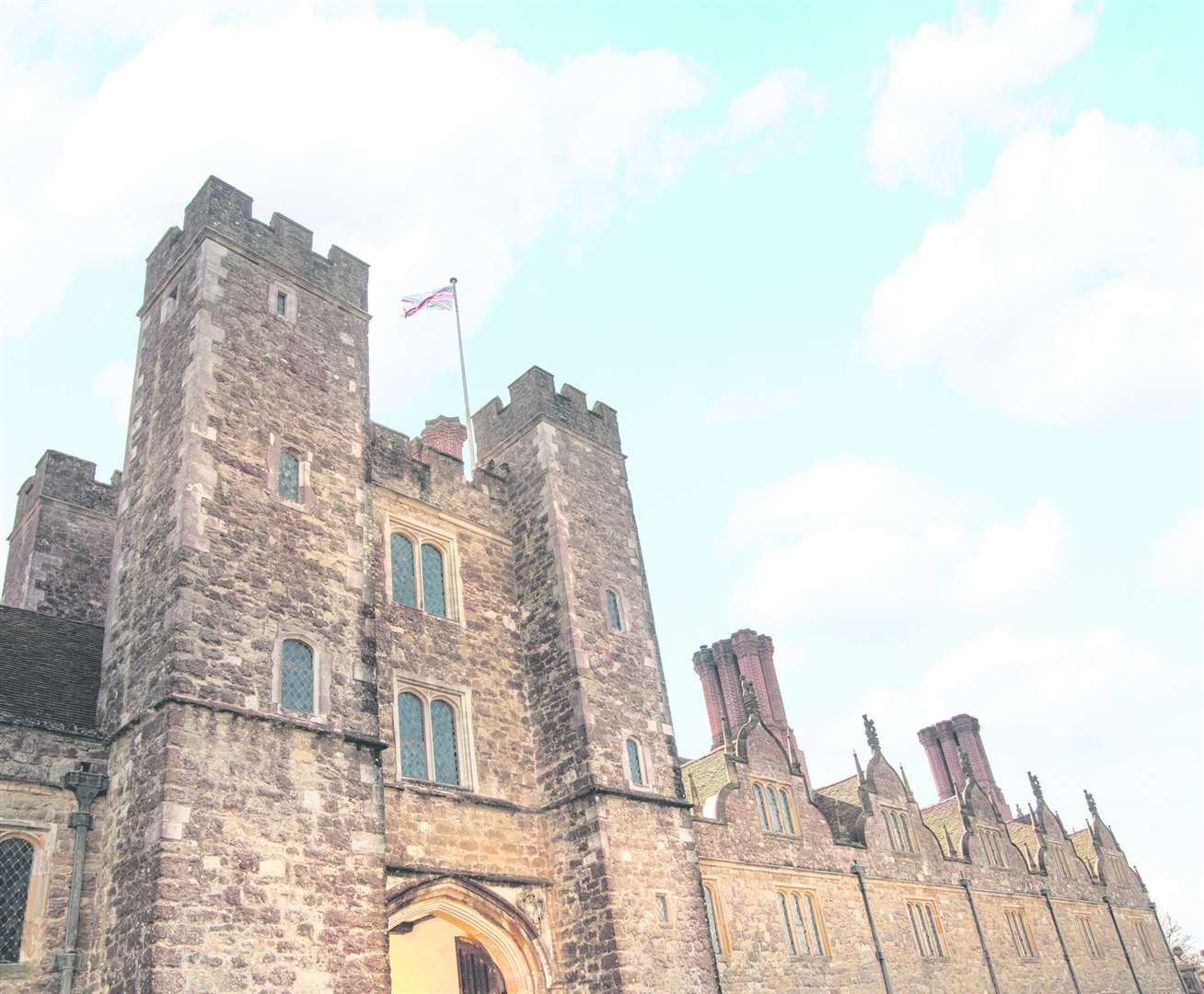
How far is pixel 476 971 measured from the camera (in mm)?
17312

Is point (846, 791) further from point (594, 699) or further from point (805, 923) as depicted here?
point (594, 699)

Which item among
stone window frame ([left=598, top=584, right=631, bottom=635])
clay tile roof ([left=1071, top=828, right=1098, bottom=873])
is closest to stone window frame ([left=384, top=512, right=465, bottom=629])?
stone window frame ([left=598, top=584, right=631, bottom=635])

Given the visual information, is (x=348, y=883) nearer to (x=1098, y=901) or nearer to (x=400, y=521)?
(x=400, y=521)

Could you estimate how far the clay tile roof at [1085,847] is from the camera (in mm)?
41344

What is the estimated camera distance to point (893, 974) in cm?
2489

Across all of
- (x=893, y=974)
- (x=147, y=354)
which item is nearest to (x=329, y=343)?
(x=147, y=354)

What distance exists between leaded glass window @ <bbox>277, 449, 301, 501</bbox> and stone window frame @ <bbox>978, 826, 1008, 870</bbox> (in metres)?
26.5

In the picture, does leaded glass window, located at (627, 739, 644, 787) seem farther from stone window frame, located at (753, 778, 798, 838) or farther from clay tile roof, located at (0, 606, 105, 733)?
clay tile roof, located at (0, 606, 105, 733)

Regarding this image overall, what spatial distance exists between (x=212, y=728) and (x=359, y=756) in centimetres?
217

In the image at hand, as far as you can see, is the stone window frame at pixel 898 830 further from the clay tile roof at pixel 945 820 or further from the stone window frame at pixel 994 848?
the stone window frame at pixel 994 848

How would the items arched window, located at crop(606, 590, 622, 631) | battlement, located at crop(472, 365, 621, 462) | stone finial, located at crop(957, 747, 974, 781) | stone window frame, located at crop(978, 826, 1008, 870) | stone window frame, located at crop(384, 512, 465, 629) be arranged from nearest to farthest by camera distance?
stone window frame, located at crop(384, 512, 465, 629) → arched window, located at crop(606, 590, 622, 631) → battlement, located at crop(472, 365, 621, 462) → stone window frame, located at crop(978, 826, 1008, 870) → stone finial, located at crop(957, 747, 974, 781)

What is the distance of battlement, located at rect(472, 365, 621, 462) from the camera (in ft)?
71.1

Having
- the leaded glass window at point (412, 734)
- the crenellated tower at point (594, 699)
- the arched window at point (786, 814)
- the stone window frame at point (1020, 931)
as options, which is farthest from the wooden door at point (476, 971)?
the stone window frame at point (1020, 931)

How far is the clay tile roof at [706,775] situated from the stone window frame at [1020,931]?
12.6 meters
